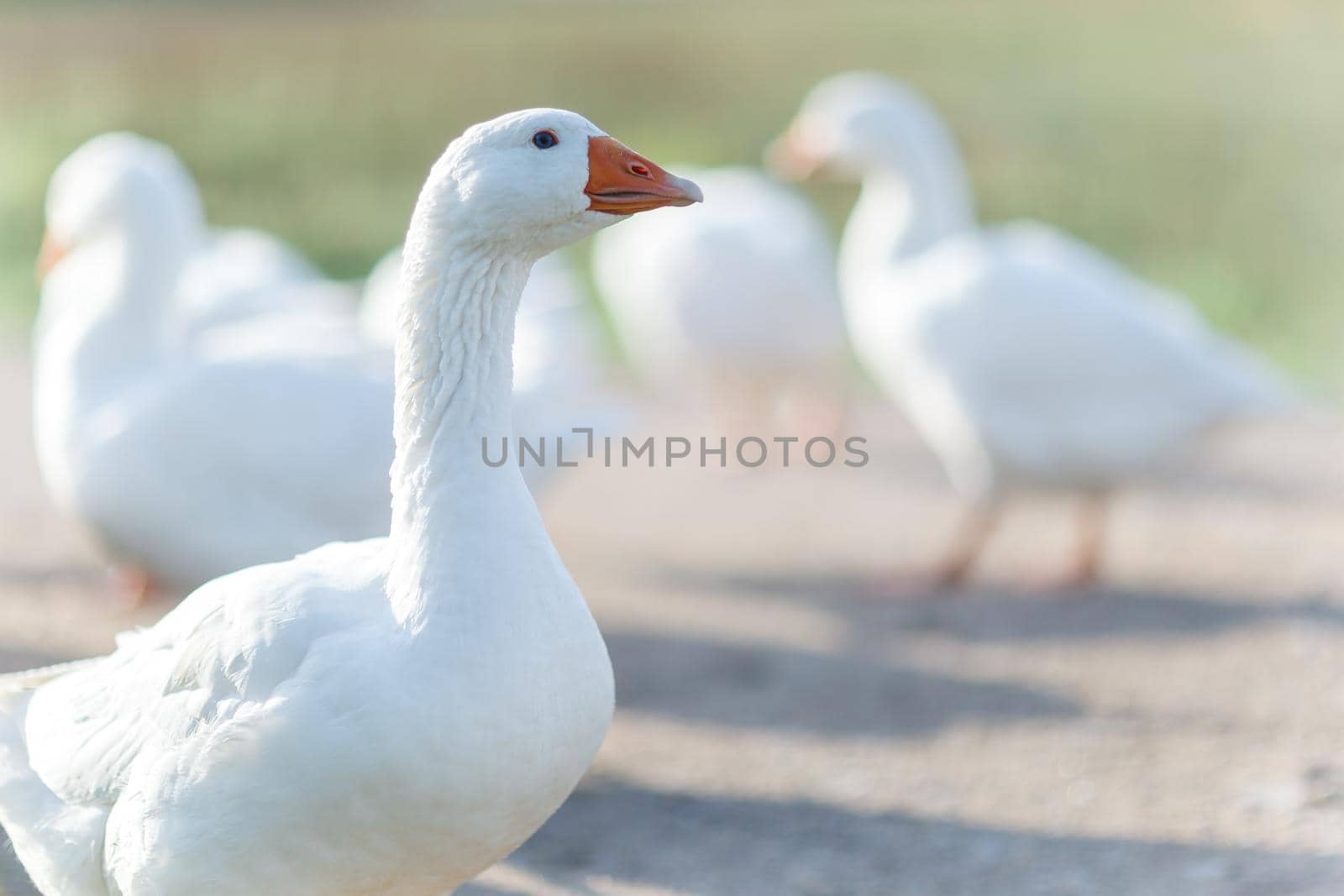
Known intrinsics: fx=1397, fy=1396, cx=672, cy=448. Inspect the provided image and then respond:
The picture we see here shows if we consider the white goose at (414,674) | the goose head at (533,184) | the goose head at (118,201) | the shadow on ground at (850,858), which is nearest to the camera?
the white goose at (414,674)

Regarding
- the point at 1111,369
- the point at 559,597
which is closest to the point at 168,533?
the point at 559,597

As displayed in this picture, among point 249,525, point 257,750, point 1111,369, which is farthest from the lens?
point 1111,369

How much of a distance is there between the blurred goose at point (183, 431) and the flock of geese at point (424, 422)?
1 centimetres

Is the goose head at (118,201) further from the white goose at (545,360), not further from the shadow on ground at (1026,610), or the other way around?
the shadow on ground at (1026,610)

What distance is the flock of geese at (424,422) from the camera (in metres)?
2.59

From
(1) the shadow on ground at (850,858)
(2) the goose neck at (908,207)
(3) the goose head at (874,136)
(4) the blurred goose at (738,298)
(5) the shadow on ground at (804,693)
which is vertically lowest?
(5) the shadow on ground at (804,693)

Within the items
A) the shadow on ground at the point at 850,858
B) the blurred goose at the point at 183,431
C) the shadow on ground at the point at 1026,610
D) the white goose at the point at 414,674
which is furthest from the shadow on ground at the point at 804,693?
the white goose at the point at 414,674

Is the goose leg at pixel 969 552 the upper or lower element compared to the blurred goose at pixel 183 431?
lower

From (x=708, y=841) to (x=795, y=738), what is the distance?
0.85 meters

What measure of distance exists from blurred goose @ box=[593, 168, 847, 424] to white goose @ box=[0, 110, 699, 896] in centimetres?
500

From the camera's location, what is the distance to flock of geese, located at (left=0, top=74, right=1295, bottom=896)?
259cm

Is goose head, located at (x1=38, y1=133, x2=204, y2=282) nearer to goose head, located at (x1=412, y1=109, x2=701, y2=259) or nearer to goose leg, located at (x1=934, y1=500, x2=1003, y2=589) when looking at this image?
goose head, located at (x1=412, y1=109, x2=701, y2=259)

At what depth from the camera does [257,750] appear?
2566 millimetres

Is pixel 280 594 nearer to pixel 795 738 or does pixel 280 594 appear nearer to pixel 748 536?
pixel 795 738
